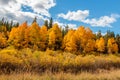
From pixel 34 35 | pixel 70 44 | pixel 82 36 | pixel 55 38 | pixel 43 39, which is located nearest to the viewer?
pixel 34 35

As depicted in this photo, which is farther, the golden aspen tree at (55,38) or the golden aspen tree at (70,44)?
the golden aspen tree at (70,44)

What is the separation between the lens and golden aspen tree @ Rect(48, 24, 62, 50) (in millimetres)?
71125

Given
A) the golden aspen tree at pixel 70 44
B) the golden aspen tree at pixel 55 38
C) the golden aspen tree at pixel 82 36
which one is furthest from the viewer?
the golden aspen tree at pixel 82 36

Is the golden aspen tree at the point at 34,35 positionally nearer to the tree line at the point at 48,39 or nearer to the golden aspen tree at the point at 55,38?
the tree line at the point at 48,39

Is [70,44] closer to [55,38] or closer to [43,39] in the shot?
[55,38]

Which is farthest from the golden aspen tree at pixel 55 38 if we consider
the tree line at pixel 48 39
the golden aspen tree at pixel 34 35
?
the golden aspen tree at pixel 34 35

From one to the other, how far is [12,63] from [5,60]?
2.00 feet

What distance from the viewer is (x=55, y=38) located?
2852 inches

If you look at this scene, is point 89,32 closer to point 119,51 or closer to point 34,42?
point 34,42

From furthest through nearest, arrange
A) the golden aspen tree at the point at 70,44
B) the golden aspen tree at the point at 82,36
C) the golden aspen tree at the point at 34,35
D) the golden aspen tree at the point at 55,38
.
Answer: the golden aspen tree at the point at 82,36 → the golden aspen tree at the point at 70,44 → the golden aspen tree at the point at 55,38 → the golden aspen tree at the point at 34,35

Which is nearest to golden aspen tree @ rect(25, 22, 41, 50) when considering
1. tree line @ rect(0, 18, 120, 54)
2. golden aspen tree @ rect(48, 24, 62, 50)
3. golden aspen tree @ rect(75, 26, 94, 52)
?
tree line @ rect(0, 18, 120, 54)

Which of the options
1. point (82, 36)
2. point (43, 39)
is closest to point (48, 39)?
point (43, 39)

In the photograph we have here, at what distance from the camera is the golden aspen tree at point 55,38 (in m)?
71.1

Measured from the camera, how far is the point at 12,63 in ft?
58.9
